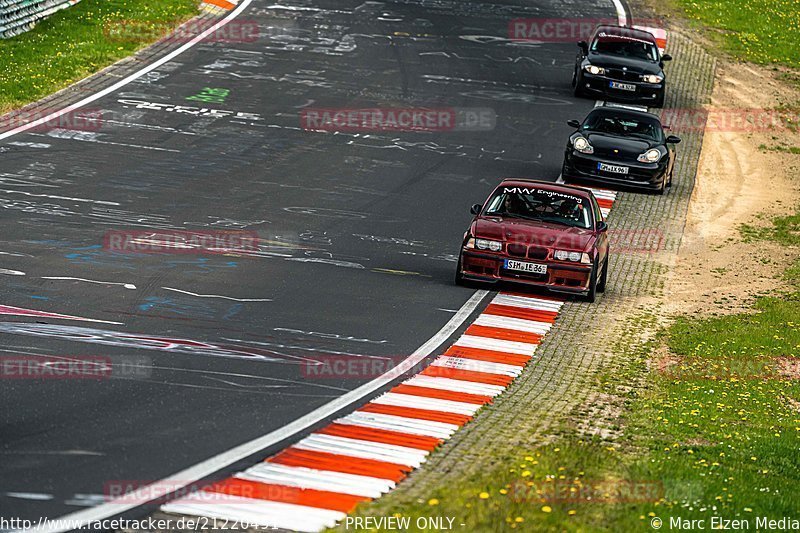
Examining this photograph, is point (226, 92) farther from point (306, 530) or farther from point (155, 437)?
point (306, 530)

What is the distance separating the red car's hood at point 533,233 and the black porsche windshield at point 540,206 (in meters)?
0.20

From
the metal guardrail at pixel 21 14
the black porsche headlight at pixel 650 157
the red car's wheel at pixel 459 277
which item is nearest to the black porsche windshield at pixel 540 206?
the red car's wheel at pixel 459 277

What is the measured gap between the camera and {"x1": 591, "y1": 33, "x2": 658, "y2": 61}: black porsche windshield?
114 ft

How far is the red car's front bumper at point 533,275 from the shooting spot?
62.1ft

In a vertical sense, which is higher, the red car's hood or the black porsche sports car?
the red car's hood

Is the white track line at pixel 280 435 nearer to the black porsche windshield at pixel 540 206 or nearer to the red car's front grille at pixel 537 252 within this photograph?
the red car's front grille at pixel 537 252

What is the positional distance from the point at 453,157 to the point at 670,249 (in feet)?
20.8

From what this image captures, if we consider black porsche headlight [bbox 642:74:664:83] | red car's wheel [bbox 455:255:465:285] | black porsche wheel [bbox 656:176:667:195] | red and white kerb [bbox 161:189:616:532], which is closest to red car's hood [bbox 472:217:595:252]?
red car's wheel [bbox 455:255:465:285]

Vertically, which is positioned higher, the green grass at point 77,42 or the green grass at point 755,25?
the green grass at point 755,25

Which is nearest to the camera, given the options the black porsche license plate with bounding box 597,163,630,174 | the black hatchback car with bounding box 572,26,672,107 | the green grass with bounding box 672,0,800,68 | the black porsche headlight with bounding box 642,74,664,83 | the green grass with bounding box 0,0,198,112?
the black porsche license plate with bounding box 597,163,630,174

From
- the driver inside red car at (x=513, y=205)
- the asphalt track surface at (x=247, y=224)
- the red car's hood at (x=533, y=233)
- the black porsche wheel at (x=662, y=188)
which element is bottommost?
the black porsche wheel at (x=662, y=188)

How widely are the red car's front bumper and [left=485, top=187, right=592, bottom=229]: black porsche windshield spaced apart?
0.99 meters

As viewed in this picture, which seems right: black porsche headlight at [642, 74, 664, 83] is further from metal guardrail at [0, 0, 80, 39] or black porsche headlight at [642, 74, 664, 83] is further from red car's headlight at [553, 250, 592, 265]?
red car's headlight at [553, 250, 592, 265]

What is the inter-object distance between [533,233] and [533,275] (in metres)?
0.62
